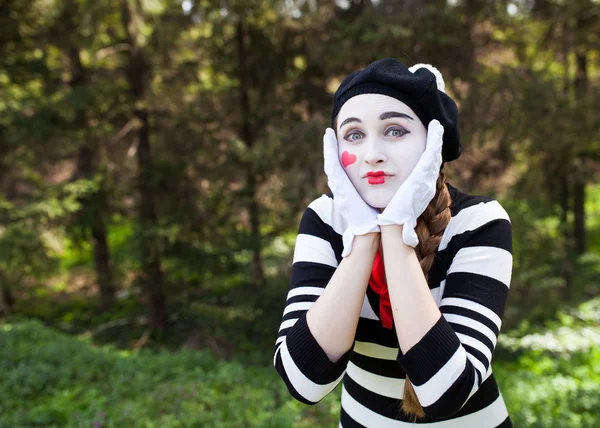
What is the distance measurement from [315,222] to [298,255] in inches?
5.2

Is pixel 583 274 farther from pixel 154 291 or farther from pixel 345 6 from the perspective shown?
pixel 154 291

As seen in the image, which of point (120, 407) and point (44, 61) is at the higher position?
point (44, 61)

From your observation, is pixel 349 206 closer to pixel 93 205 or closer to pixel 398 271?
pixel 398 271

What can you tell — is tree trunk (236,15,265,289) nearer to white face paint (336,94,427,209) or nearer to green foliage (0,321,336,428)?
green foliage (0,321,336,428)

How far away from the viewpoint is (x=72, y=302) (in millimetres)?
11539

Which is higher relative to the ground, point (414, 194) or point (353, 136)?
point (353, 136)

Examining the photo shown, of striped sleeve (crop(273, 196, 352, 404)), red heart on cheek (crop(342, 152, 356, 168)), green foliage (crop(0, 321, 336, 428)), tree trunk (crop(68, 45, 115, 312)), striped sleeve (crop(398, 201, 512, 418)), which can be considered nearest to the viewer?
striped sleeve (crop(398, 201, 512, 418))

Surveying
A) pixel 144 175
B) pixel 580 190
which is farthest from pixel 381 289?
pixel 580 190

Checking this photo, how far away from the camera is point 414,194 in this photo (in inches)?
51.4

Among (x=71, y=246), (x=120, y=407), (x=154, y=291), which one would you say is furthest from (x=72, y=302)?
(x=120, y=407)

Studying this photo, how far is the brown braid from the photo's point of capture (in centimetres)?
140

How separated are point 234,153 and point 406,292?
20.9ft

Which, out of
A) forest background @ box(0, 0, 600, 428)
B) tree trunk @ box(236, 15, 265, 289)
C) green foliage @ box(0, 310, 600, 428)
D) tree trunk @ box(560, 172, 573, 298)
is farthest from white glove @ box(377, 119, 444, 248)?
tree trunk @ box(560, 172, 573, 298)

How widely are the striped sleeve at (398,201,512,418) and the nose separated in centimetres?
37
